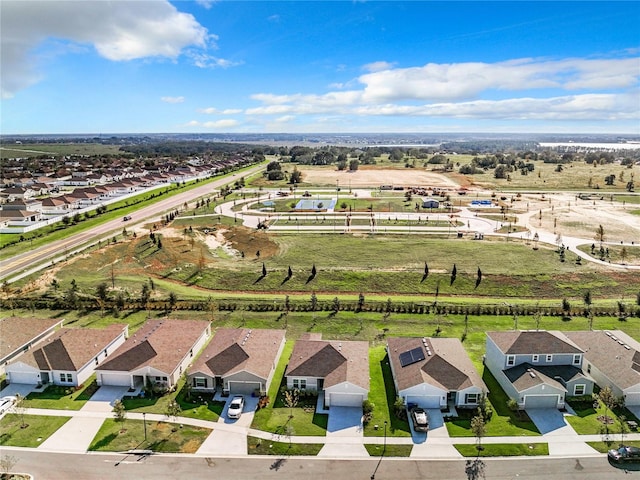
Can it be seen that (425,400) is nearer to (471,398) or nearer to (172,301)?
(471,398)

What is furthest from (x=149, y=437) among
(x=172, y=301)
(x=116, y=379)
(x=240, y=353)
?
(x=172, y=301)

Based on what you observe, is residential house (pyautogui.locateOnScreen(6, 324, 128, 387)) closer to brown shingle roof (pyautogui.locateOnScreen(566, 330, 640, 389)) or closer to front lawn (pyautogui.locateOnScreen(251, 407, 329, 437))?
front lawn (pyautogui.locateOnScreen(251, 407, 329, 437))

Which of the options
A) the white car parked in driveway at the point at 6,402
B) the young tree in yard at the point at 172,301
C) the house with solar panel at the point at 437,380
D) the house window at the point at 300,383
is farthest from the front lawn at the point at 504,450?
the young tree in yard at the point at 172,301

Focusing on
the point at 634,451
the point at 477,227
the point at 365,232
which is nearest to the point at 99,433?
the point at 634,451

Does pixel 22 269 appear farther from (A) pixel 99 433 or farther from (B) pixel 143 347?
(A) pixel 99 433

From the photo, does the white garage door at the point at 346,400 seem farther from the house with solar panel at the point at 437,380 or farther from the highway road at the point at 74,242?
the highway road at the point at 74,242
